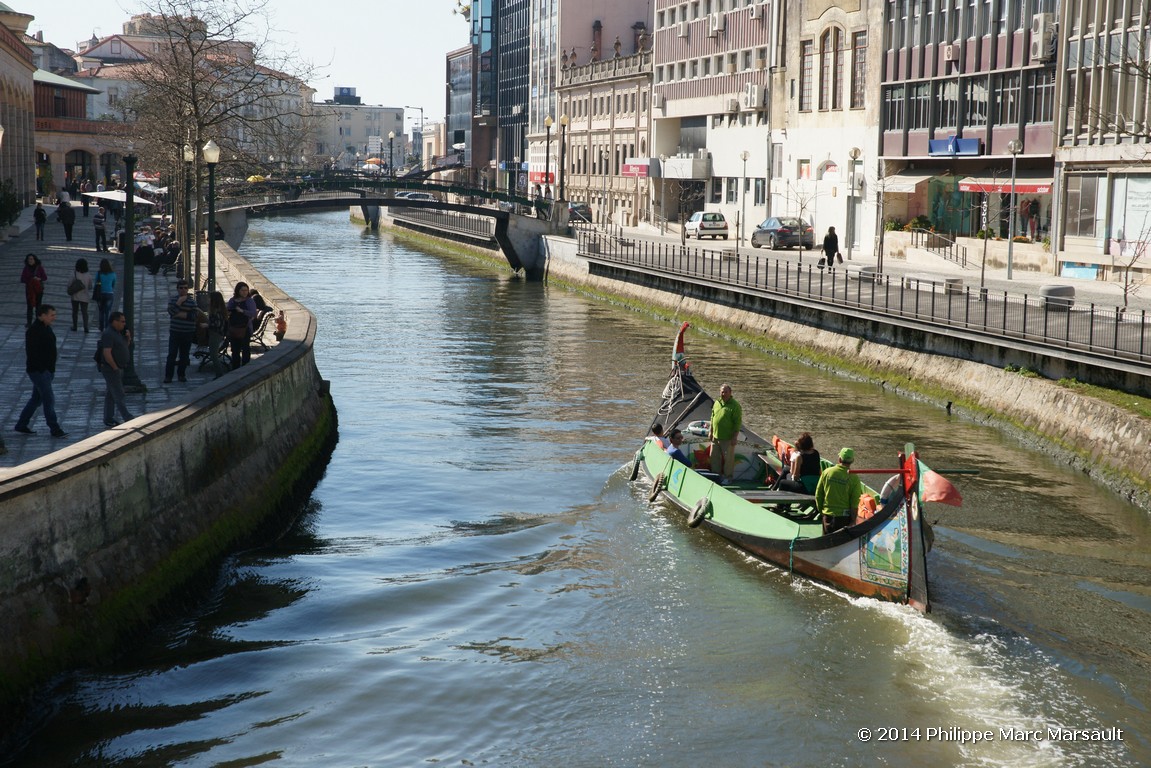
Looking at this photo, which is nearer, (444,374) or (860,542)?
(860,542)

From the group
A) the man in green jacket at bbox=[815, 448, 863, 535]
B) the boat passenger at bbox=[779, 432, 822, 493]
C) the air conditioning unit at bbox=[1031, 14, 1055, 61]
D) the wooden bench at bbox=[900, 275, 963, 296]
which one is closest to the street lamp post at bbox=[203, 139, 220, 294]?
the boat passenger at bbox=[779, 432, 822, 493]

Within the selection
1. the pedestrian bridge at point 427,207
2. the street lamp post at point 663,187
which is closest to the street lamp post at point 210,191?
the pedestrian bridge at point 427,207

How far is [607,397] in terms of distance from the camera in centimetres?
3534

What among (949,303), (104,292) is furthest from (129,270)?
(949,303)

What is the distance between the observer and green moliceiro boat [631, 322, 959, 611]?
17.3 m

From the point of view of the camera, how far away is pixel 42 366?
58.9ft

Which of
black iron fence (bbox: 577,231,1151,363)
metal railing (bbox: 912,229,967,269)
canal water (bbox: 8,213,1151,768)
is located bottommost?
canal water (bbox: 8,213,1151,768)

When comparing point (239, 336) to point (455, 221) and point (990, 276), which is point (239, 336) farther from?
point (455, 221)

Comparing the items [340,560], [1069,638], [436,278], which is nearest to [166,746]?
[340,560]

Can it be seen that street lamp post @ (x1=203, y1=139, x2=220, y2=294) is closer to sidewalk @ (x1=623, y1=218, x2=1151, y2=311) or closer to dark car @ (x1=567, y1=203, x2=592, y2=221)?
sidewalk @ (x1=623, y1=218, x2=1151, y2=311)

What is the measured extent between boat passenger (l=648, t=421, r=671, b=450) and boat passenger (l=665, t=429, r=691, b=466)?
10cm

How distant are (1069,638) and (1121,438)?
9.01 meters

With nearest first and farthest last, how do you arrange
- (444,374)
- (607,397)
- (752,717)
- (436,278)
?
(752,717), (607,397), (444,374), (436,278)

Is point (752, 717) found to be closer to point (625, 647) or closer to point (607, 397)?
point (625, 647)
